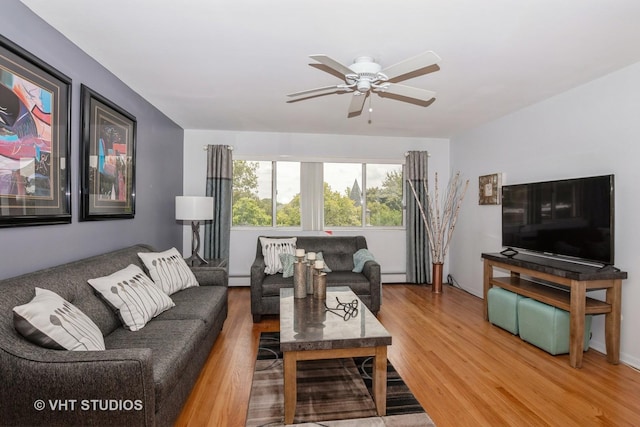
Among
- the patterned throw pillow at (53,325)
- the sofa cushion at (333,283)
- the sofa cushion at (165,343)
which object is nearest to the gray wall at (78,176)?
the patterned throw pillow at (53,325)

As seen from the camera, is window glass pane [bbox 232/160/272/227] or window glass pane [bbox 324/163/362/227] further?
window glass pane [bbox 324/163/362/227]

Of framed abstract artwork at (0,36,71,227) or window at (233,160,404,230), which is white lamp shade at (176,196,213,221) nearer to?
window at (233,160,404,230)

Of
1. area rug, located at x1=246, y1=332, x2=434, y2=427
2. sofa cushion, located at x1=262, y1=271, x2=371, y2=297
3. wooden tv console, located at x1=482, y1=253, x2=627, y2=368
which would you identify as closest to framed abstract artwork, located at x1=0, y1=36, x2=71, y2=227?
area rug, located at x1=246, y1=332, x2=434, y2=427

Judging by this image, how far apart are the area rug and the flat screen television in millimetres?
1986

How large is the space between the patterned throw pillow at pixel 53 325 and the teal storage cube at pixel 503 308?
11.3 feet

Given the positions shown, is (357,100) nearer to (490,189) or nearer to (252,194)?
(490,189)

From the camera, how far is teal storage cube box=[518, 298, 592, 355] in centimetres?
280

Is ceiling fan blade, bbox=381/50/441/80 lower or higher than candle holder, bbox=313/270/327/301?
higher

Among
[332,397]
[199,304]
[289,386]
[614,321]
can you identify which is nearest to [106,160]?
[199,304]

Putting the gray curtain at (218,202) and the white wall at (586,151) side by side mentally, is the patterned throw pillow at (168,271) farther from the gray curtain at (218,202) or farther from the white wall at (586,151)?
the white wall at (586,151)

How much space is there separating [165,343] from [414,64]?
2.31 metres

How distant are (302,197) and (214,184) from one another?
4.52 feet

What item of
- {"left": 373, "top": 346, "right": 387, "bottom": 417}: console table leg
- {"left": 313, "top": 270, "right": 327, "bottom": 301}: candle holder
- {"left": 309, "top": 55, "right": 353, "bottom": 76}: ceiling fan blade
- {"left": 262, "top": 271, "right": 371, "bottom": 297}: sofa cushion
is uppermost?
{"left": 309, "top": 55, "right": 353, "bottom": 76}: ceiling fan blade

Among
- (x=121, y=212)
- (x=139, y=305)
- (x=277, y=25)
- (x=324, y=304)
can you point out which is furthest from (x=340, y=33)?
Answer: (x=121, y=212)
